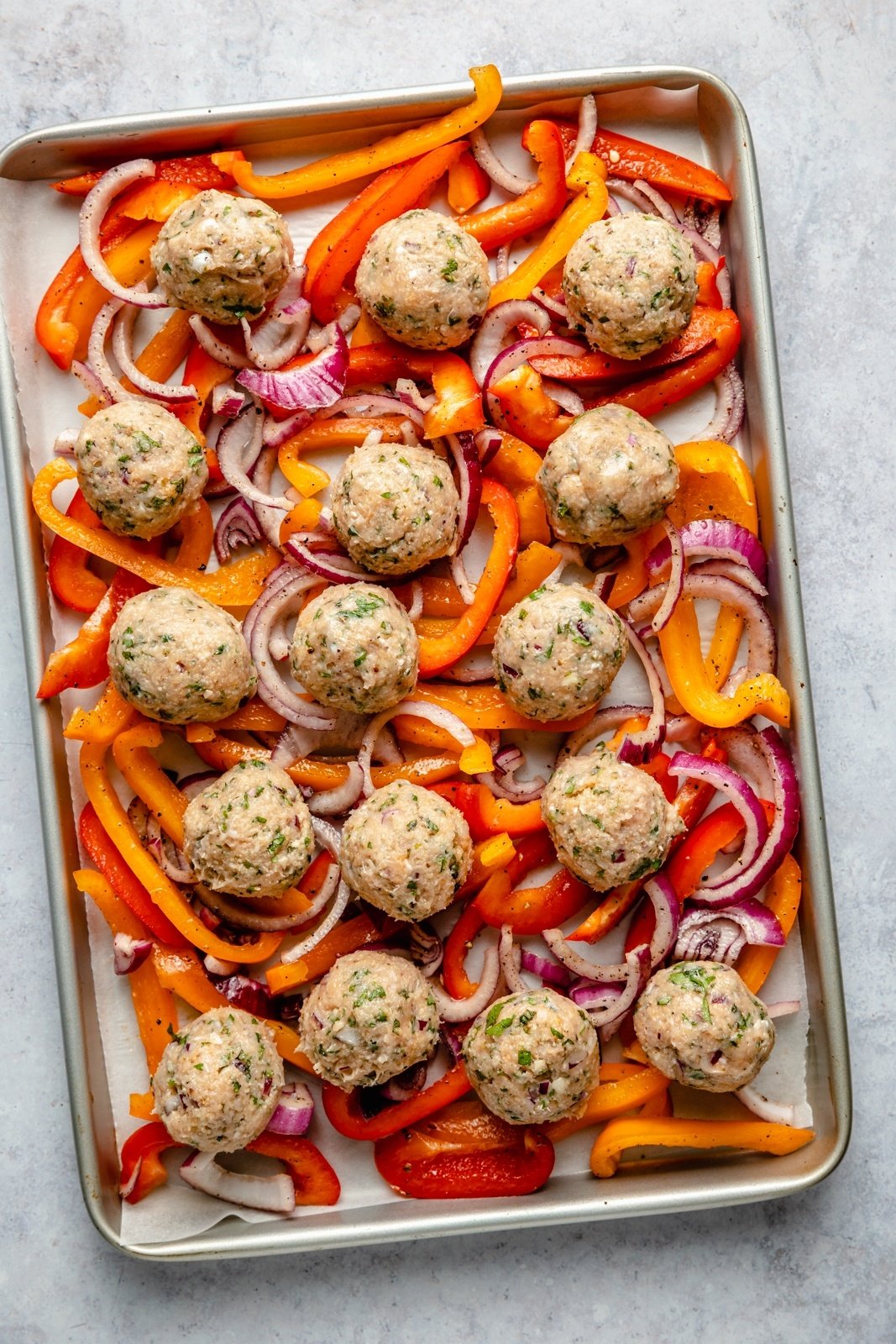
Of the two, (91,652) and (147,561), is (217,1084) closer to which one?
(91,652)

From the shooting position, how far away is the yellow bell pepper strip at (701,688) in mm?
3244

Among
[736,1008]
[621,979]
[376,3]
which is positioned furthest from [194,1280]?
[376,3]

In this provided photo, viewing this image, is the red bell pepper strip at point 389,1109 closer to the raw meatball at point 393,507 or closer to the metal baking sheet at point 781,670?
the metal baking sheet at point 781,670

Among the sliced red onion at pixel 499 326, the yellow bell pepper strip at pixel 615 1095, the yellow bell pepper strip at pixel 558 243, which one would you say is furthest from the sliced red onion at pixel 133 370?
the yellow bell pepper strip at pixel 615 1095

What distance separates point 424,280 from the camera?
124 inches

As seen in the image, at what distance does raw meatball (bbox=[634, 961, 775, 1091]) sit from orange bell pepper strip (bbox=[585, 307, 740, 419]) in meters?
1.58

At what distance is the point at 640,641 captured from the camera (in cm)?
339

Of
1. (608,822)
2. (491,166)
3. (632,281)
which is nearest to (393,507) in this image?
(632,281)

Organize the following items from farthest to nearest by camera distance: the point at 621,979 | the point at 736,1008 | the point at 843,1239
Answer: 1. the point at 843,1239
2. the point at 621,979
3. the point at 736,1008

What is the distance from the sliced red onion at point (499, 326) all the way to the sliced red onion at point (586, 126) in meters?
0.43

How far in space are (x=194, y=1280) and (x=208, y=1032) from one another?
90 centimetres

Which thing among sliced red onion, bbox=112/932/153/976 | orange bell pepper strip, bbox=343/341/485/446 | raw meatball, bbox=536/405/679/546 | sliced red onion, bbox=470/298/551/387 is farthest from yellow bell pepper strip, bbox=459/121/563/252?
sliced red onion, bbox=112/932/153/976

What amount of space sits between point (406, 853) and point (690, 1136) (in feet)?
3.72

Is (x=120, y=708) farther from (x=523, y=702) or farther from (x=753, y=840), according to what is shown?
Answer: (x=753, y=840)
